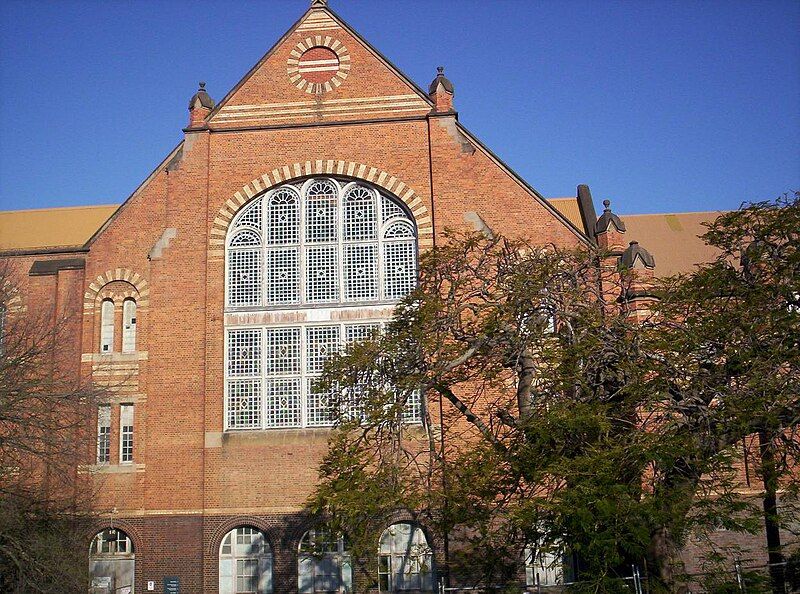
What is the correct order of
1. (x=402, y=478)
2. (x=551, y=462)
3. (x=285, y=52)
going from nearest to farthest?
Result: (x=551, y=462) → (x=402, y=478) → (x=285, y=52)

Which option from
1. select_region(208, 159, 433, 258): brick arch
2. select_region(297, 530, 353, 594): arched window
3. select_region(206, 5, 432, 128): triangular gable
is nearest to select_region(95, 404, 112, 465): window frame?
select_region(208, 159, 433, 258): brick arch

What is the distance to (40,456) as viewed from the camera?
22.0 m

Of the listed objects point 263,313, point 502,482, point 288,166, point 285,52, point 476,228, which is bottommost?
point 502,482

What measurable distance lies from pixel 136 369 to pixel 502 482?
14.6m

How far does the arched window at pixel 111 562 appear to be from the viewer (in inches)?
1043

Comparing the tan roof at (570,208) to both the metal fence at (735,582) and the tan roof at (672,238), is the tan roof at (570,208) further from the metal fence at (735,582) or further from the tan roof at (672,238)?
the metal fence at (735,582)

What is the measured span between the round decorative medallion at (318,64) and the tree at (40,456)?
10.4 meters

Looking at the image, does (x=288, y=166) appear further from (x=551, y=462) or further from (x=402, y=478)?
(x=551, y=462)

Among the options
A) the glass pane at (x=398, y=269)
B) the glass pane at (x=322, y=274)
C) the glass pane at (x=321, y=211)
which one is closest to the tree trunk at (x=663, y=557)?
the glass pane at (x=398, y=269)

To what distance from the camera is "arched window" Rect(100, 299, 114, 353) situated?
2839 centimetres

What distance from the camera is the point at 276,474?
2675 cm

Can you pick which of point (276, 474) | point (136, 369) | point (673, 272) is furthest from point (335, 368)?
point (673, 272)

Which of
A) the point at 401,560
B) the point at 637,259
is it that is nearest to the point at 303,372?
the point at 401,560

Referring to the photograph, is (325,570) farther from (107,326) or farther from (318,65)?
(318,65)
